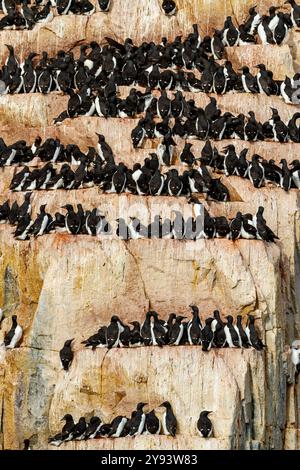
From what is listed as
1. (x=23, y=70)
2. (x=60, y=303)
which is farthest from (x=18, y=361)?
(x=23, y=70)

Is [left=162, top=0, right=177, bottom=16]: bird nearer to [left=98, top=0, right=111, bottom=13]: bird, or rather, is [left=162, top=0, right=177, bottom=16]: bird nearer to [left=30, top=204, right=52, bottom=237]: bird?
[left=98, top=0, right=111, bottom=13]: bird

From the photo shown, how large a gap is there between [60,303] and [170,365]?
299 cm

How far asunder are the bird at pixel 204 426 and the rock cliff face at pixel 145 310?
0.16 meters

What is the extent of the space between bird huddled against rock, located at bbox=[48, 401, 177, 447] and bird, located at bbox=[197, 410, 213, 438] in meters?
0.59

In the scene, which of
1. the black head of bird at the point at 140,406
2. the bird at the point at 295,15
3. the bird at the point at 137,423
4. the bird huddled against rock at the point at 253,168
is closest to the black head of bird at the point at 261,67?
the bird at the point at 295,15

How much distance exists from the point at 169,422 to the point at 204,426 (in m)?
0.85

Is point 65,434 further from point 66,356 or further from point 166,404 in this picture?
point 166,404

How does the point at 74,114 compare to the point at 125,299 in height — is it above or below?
above

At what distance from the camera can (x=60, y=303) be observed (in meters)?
59.2

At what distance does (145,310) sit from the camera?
60188 millimetres

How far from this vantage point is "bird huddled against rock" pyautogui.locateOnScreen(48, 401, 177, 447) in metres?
57.0

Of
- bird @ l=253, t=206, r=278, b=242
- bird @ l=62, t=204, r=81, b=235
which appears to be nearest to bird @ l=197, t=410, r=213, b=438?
bird @ l=253, t=206, r=278, b=242

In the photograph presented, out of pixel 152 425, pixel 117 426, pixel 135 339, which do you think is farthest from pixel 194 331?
pixel 117 426
